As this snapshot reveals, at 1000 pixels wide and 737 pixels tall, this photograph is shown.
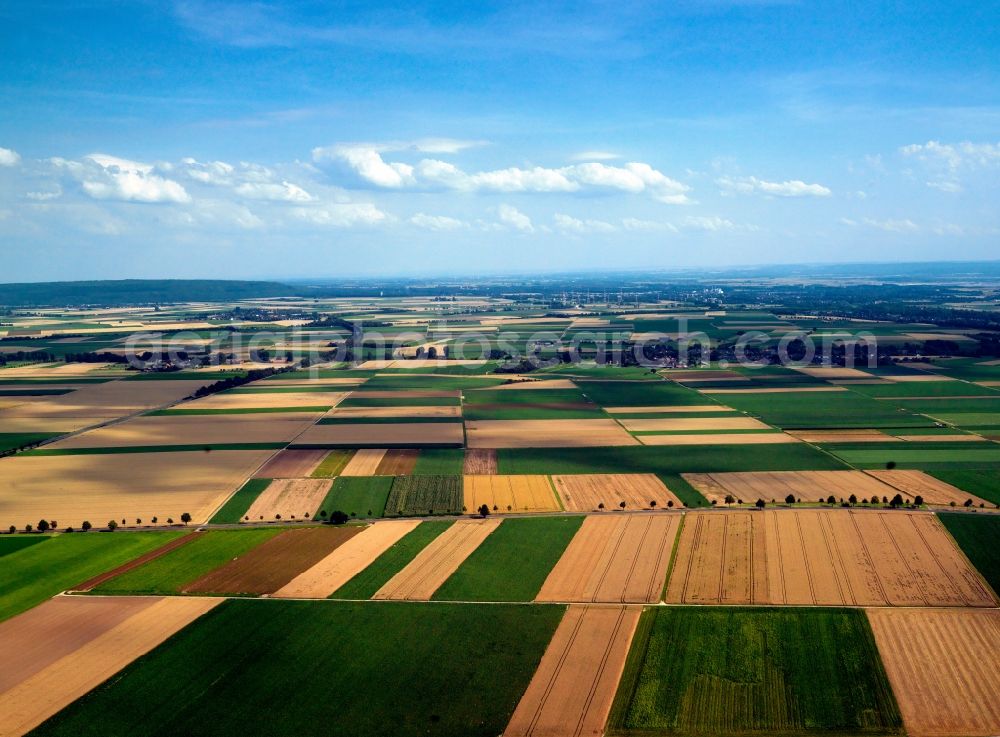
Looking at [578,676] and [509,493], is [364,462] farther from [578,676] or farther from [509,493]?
[578,676]

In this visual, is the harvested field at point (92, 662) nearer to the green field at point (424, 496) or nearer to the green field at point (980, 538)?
the green field at point (424, 496)

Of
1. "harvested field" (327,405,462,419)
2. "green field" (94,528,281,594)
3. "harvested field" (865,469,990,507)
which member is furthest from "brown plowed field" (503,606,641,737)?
"harvested field" (327,405,462,419)

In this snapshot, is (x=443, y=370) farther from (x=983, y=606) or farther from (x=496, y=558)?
(x=983, y=606)

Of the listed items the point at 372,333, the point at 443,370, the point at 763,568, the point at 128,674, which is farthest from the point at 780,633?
the point at 372,333

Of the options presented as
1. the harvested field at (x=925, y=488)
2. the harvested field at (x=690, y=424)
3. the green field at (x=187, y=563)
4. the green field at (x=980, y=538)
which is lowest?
the green field at (x=980, y=538)

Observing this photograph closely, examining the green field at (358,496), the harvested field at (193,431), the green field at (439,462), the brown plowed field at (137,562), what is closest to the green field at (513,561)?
the green field at (358,496)

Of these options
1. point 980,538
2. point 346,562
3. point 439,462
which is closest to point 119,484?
point 439,462

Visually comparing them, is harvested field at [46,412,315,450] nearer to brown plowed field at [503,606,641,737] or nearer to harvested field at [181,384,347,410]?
harvested field at [181,384,347,410]
